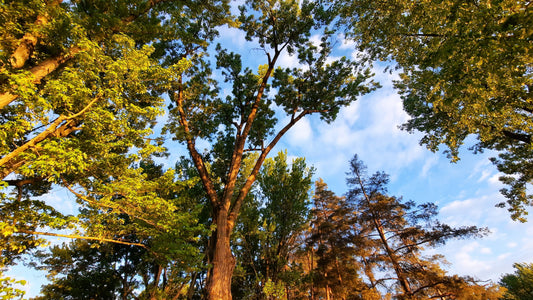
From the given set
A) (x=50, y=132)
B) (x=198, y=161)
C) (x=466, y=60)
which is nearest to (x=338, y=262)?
(x=198, y=161)

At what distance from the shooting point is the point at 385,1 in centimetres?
568

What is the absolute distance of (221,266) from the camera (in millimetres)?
5199

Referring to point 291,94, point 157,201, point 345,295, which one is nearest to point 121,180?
point 157,201

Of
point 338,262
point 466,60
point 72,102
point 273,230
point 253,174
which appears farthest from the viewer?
point 338,262

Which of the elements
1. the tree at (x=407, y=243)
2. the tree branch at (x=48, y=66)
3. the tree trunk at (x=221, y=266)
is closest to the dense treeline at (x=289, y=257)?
the tree at (x=407, y=243)

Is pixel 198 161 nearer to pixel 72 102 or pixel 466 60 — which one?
pixel 72 102

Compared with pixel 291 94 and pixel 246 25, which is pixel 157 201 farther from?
pixel 246 25

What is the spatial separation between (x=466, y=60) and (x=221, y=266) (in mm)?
6936

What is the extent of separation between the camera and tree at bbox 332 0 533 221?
9.57 feet

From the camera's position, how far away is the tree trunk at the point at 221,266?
15.8 ft

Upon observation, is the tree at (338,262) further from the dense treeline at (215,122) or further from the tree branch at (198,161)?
the tree branch at (198,161)

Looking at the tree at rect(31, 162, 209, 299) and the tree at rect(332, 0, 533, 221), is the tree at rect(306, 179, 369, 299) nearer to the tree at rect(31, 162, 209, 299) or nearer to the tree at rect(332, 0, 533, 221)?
the tree at rect(332, 0, 533, 221)

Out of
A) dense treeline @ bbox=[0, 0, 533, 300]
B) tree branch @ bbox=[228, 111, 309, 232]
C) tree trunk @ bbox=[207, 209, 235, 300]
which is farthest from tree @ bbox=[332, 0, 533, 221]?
tree trunk @ bbox=[207, 209, 235, 300]

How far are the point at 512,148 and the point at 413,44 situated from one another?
966 centimetres
